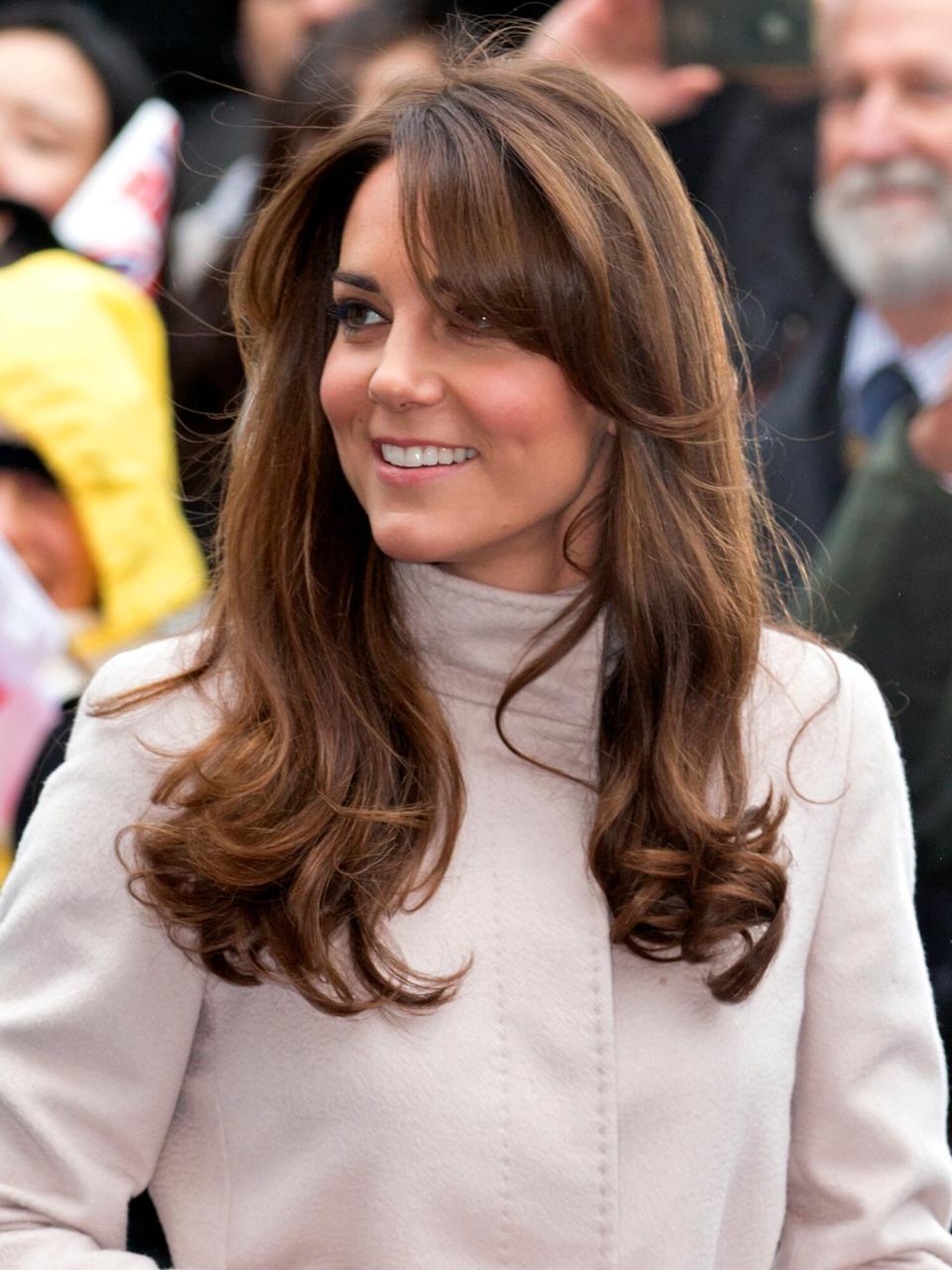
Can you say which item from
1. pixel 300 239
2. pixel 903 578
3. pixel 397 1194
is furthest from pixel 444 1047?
pixel 903 578

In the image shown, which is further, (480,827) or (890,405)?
(890,405)

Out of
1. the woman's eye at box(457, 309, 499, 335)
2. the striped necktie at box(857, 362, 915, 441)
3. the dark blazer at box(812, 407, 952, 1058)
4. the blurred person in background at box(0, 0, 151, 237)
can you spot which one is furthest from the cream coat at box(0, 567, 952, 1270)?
the blurred person in background at box(0, 0, 151, 237)

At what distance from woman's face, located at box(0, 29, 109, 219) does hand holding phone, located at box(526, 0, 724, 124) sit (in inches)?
25.4

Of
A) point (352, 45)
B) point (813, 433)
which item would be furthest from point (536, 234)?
point (352, 45)

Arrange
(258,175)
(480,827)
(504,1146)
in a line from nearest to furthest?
(504,1146)
(480,827)
(258,175)

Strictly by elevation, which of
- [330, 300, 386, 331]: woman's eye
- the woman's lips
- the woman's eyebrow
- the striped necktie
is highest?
the woman's eyebrow

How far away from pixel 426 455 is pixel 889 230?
120 centimetres

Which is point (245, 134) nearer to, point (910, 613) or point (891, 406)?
point (891, 406)

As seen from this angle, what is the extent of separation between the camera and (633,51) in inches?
94.0

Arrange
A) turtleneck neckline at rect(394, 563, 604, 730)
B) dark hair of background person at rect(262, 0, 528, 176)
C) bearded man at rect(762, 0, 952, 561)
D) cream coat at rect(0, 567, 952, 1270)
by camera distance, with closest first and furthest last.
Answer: cream coat at rect(0, 567, 952, 1270)
turtleneck neckline at rect(394, 563, 604, 730)
bearded man at rect(762, 0, 952, 561)
dark hair of background person at rect(262, 0, 528, 176)

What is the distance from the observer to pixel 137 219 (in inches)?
94.1

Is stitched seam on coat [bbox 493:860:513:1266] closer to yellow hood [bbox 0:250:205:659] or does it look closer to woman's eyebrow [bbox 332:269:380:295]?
woman's eyebrow [bbox 332:269:380:295]

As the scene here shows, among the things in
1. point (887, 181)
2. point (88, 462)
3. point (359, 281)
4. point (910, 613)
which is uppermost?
point (359, 281)

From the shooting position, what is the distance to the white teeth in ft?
4.39
